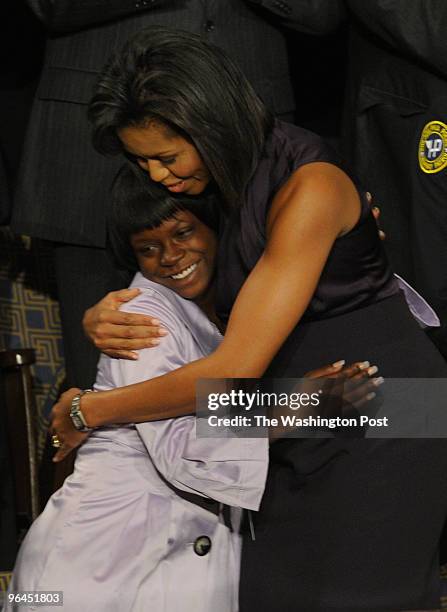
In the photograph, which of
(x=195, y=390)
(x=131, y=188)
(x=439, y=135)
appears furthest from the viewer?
(x=439, y=135)

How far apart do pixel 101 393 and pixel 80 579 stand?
245 mm

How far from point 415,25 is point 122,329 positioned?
680mm

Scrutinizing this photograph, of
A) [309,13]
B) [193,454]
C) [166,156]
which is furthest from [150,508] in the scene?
[309,13]

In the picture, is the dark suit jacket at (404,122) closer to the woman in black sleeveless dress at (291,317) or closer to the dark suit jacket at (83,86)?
the dark suit jacket at (83,86)

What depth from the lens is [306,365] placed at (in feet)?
5.10

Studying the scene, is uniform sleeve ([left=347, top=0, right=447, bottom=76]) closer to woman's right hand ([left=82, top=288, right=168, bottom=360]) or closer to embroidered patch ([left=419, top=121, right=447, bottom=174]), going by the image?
embroidered patch ([left=419, top=121, right=447, bottom=174])

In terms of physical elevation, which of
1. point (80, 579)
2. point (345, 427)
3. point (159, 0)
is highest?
point (159, 0)

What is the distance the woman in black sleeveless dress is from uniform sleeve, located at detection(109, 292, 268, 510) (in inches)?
1.3

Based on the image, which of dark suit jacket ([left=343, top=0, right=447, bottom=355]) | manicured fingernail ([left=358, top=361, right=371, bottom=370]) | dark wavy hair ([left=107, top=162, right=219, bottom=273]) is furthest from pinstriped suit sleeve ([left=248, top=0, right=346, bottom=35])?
manicured fingernail ([left=358, top=361, right=371, bottom=370])

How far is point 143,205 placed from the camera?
5.43ft

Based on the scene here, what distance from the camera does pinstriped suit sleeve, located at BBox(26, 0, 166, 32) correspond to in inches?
74.4

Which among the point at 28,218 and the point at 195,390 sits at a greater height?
the point at 28,218

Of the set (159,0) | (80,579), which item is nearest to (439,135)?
(159,0)

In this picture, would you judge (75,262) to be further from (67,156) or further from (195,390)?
(195,390)
